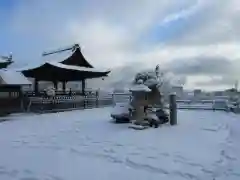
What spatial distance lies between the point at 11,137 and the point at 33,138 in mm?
847

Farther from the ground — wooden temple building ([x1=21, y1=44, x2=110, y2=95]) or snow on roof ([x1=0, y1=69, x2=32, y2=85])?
wooden temple building ([x1=21, y1=44, x2=110, y2=95])

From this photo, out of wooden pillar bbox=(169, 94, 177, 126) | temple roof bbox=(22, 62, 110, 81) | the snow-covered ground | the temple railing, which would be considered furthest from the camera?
temple roof bbox=(22, 62, 110, 81)

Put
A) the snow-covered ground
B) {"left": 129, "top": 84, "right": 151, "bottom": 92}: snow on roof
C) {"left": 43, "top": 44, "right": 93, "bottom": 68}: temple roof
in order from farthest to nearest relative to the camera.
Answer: {"left": 43, "top": 44, "right": 93, "bottom": 68}: temple roof
{"left": 129, "top": 84, "right": 151, "bottom": 92}: snow on roof
the snow-covered ground

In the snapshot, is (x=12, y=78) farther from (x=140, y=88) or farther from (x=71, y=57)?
(x=140, y=88)

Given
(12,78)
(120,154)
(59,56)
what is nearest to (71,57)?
(59,56)

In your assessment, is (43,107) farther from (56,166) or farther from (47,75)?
(56,166)

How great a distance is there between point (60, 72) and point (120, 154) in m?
16.1

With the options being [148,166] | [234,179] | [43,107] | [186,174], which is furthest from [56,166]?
[43,107]

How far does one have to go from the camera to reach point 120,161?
643 centimetres

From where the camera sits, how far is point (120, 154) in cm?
707

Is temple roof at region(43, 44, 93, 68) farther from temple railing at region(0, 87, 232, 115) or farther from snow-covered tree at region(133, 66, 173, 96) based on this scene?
snow-covered tree at region(133, 66, 173, 96)

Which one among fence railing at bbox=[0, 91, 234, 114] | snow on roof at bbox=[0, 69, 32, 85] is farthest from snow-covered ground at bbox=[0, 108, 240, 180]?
fence railing at bbox=[0, 91, 234, 114]

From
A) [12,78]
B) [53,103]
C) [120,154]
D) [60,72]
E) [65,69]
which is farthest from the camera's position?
[60,72]

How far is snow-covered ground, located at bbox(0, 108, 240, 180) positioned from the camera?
5504mm
